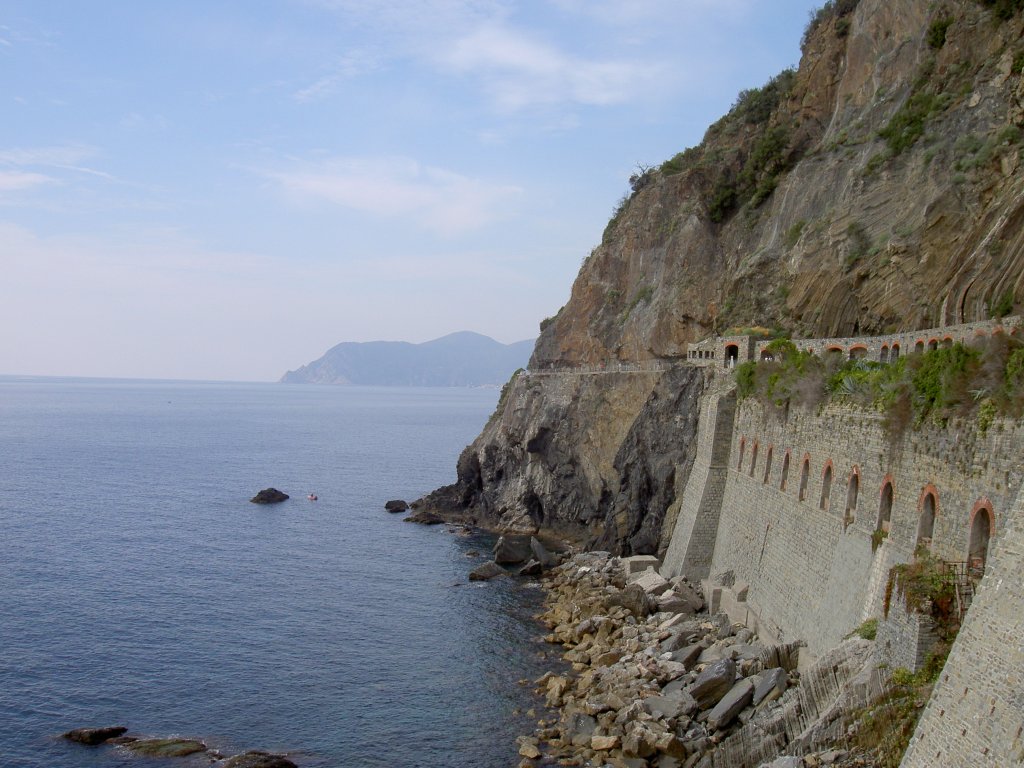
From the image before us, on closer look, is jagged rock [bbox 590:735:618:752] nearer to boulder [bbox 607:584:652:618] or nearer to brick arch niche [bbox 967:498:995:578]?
boulder [bbox 607:584:652:618]

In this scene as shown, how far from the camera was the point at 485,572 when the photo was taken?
160 ft

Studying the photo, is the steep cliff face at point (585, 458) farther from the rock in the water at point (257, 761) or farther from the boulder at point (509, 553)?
the rock in the water at point (257, 761)

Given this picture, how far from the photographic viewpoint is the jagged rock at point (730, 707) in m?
25.1

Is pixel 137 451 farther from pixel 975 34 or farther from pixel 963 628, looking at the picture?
pixel 963 628

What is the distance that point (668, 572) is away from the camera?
4269 centimetres

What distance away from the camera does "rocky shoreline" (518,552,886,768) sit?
805 inches

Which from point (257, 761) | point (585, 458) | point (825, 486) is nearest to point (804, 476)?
point (825, 486)

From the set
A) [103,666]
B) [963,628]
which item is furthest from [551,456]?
[963,628]

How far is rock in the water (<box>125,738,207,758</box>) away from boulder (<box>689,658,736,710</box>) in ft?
49.5

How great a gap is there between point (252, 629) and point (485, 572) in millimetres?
14098

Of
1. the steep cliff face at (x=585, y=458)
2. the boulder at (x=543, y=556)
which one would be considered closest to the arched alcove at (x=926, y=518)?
the steep cliff face at (x=585, y=458)

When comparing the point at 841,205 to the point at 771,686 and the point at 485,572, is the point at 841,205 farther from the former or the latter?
the point at 771,686

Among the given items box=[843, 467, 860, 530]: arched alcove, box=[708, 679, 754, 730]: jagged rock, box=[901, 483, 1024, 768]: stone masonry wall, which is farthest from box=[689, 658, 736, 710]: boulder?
box=[901, 483, 1024, 768]: stone masonry wall

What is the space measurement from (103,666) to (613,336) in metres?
40.7
